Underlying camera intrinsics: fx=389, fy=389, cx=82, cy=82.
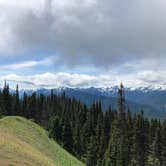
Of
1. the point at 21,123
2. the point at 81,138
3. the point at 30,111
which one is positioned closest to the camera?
the point at 21,123

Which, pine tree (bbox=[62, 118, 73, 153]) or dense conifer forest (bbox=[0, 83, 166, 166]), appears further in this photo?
pine tree (bbox=[62, 118, 73, 153])

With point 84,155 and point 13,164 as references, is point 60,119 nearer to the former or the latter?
point 84,155

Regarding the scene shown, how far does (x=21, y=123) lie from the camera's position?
365ft

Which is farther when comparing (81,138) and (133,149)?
(81,138)

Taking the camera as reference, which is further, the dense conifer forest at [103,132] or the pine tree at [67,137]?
the pine tree at [67,137]

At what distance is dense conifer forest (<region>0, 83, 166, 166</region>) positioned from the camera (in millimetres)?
100625

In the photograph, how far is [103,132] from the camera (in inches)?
4737

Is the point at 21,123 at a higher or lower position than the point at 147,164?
higher

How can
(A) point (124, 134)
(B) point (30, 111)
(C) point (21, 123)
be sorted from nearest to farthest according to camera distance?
(A) point (124, 134), (C) point (21, 123), (B) point (30, 111)

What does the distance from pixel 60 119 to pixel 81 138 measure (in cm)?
974

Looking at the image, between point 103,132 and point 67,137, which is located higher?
point 103,132

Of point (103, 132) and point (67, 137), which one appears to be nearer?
point (103, 132)

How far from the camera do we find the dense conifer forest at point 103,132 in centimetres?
10062

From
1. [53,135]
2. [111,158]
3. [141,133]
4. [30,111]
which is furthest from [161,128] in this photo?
[30,111]
